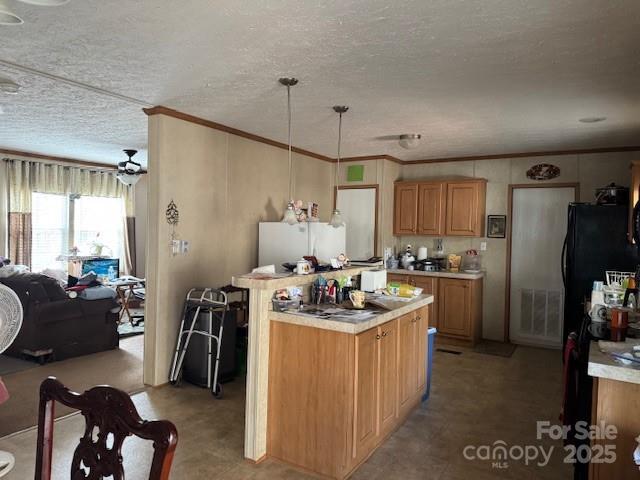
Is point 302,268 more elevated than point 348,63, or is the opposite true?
point 348,63

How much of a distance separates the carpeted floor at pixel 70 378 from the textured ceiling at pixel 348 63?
250 cm

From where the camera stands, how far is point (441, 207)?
6070 millimetres

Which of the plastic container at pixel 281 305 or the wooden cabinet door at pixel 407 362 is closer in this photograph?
the plastic container at pixel 281 305

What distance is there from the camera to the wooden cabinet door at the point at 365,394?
8.47 feet

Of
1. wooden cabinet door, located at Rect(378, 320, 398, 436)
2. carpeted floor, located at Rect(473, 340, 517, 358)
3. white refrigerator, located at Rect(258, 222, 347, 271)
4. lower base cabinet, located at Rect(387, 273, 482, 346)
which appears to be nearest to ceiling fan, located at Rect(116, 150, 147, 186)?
white refrigerator, located at Rect(258, 222, 347, 271)

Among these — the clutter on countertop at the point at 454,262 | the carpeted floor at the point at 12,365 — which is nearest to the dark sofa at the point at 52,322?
the carpeted floor at the point at 12,365

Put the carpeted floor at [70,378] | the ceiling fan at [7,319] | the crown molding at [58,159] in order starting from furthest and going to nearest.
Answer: the crown molding at [58,159] → the carpeted floor at [70,378] → the ceiling fan at [7,319]

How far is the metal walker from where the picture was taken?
12.6 ft

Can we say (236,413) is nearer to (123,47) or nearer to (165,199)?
(165,199)

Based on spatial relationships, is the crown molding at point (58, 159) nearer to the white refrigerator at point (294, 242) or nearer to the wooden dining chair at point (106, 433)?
the white refrigerator at point (294, 242)

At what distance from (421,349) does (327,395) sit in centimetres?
127

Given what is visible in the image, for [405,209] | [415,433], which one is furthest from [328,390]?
[405,209]

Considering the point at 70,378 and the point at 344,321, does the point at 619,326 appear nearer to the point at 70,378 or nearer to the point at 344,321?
the point at 344,321

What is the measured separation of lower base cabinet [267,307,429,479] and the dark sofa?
3.14m
